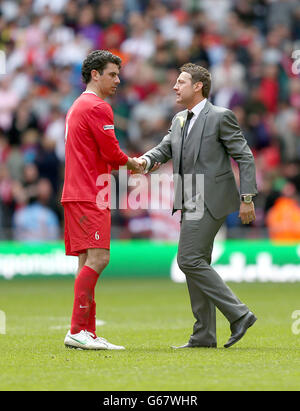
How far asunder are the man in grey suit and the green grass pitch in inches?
11.6

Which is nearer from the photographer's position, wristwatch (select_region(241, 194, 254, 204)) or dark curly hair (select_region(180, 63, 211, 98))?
wristwatch (select_region(241, 194, 254, 204))

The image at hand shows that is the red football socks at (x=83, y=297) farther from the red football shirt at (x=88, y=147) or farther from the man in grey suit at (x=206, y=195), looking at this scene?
the man in grey suit at (x=206, y=195)

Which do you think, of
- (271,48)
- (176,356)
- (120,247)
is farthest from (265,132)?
(176,356)

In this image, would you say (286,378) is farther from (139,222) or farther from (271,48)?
(271,48)

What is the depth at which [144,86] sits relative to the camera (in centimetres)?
1880

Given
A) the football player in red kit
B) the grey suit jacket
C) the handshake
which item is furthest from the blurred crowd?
the football player in red kit

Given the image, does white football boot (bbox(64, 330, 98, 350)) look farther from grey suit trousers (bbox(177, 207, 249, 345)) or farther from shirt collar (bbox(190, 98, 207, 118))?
shirt collar (bbox(190, 98, 207, 118))

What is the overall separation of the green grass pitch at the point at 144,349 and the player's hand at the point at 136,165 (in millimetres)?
1483

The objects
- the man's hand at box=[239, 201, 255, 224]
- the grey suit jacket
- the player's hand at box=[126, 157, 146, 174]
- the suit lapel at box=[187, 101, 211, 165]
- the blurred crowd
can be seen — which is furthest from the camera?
the blurred crowd

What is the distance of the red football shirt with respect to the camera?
→ 792cm

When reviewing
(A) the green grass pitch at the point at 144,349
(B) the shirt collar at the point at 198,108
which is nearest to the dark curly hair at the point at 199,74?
(B) the shirt collar at the point at 198,108

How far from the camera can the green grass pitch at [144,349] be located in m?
6.12

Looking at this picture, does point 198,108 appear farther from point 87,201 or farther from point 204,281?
point 204,281
